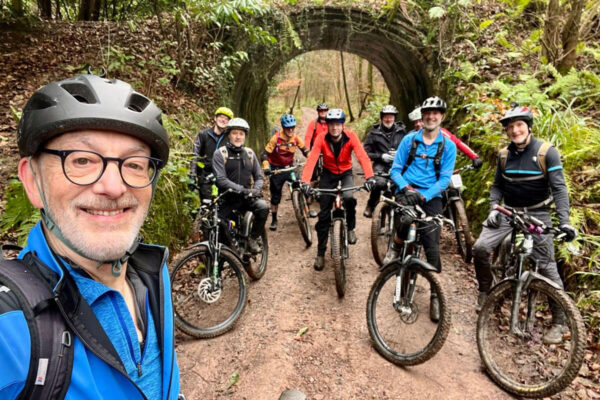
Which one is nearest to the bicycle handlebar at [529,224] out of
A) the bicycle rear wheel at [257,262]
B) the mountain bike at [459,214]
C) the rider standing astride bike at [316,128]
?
the mountain bike at [459,214]

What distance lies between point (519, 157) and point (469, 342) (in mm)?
2560

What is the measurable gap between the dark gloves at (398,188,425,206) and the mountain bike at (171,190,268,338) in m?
2.61

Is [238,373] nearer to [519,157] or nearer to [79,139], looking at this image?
[79,139]

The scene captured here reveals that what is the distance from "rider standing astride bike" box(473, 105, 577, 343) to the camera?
3875mm

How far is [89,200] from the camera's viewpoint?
1277 mm

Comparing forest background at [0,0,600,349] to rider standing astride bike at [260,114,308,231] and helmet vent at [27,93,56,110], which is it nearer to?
rider standing astride bike at [260,114,308,231]

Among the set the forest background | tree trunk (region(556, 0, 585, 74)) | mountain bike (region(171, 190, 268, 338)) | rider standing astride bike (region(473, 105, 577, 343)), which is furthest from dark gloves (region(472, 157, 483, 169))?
mountain bike (region(171, 190, 268, 338))

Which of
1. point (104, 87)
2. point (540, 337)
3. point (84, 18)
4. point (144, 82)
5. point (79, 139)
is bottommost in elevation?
point (540, 337)

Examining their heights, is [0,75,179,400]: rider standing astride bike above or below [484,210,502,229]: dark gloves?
above

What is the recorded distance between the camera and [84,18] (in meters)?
11.3

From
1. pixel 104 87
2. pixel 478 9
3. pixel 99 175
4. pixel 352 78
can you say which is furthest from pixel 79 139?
pixel 352 78

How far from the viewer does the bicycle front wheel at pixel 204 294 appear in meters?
4.24

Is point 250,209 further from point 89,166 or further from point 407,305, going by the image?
point 89,166

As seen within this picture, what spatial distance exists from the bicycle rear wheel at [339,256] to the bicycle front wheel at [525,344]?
1941mm
